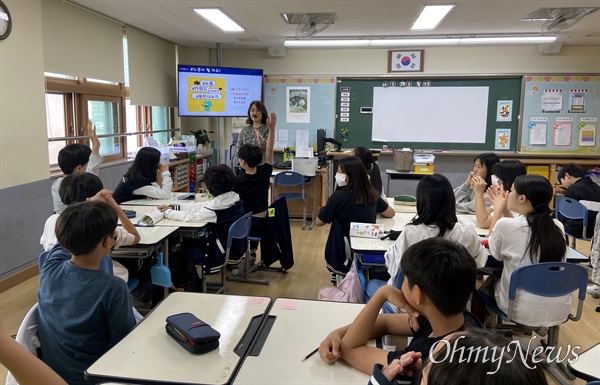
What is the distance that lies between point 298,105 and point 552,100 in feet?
13.0

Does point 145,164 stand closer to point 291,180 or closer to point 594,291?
point 291,180

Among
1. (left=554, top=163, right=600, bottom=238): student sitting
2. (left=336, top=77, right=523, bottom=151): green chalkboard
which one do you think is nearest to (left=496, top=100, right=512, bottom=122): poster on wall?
(left=336, top=77, right=523, bottom=151): green chalkboard

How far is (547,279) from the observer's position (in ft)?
7.65

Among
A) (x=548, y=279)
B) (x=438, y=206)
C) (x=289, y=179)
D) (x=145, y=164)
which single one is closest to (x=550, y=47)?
(x=289, y=179)

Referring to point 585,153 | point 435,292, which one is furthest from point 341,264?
point 585,153

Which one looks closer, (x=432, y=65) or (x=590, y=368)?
(x=590, y=368)

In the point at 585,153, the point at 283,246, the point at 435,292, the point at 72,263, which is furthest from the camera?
the point at 585,153

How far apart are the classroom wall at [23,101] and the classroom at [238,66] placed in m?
0.01

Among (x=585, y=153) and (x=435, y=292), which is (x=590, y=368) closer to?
(x=435, y=292)

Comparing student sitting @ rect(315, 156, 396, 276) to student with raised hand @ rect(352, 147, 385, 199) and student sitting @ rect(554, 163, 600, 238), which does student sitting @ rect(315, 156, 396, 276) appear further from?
student sitting @ rect(554, 163, 600, 238)

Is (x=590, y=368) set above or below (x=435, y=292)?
below

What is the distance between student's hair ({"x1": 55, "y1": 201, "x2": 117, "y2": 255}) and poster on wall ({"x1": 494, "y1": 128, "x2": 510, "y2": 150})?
22.3ft

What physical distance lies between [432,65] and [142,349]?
678cm

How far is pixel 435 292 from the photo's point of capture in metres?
1.33
